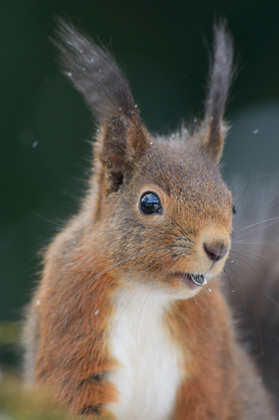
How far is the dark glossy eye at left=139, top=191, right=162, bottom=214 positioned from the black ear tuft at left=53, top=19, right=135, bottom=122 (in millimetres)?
183

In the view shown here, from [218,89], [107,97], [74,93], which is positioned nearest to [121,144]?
[107,97]

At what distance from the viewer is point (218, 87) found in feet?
3.83

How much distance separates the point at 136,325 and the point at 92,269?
16cm

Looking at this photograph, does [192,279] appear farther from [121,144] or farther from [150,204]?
[121,144]

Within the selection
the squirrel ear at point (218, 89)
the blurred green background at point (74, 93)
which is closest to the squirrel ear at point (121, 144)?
the squirrel ear at point (218, 89)

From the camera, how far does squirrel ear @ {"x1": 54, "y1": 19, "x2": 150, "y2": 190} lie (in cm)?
102

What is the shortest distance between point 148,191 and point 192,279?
0.19 m

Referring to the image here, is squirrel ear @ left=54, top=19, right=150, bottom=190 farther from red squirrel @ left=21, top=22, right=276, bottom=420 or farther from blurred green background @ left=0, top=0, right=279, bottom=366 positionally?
blurred green background @ left=0, top=0, right=279, bottom=366

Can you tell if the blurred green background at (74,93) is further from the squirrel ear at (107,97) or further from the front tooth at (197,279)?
the front tooth at (197,279)

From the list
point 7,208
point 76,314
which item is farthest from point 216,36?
point 7,208

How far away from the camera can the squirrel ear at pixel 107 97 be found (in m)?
1.02

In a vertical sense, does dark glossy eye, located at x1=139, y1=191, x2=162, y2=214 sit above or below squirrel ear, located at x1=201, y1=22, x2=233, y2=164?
below

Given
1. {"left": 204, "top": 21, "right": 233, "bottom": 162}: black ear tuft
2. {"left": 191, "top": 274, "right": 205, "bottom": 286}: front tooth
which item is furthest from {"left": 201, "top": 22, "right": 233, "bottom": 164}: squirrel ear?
{"left": 191, "top": 274, "right": 205, "bottom": 286}: front tooth

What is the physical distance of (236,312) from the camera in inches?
53.1
